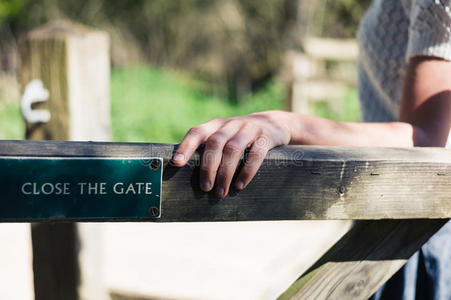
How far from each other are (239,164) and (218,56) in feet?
41.3

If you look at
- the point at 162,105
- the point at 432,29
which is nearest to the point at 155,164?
the point at 432,29

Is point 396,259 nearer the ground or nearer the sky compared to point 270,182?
nearer the ground

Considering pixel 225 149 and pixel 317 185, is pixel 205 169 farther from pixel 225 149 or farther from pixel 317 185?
pixel 317 185

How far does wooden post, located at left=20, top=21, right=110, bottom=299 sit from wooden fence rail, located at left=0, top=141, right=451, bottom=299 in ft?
4.46

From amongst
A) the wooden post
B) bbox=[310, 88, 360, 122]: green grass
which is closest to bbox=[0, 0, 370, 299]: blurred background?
bbox=[310, 88, 360, 122]: green grass

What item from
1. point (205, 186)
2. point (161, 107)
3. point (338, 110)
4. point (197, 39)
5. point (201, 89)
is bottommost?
point (201, 89)

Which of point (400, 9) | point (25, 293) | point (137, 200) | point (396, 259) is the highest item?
point (400, 9)

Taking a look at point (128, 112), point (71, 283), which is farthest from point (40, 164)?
point (128, 112)

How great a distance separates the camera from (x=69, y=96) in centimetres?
235

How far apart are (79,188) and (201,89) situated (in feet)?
37.4

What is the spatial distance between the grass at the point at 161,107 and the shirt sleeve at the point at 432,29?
5.50 m

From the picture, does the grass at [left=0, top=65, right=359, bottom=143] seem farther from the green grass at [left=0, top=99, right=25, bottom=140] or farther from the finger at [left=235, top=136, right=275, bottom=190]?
the finger at [left=235, top=136, right=275, bottom=190]

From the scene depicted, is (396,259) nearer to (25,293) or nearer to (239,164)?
(239,164)

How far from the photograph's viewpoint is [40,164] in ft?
2.87
